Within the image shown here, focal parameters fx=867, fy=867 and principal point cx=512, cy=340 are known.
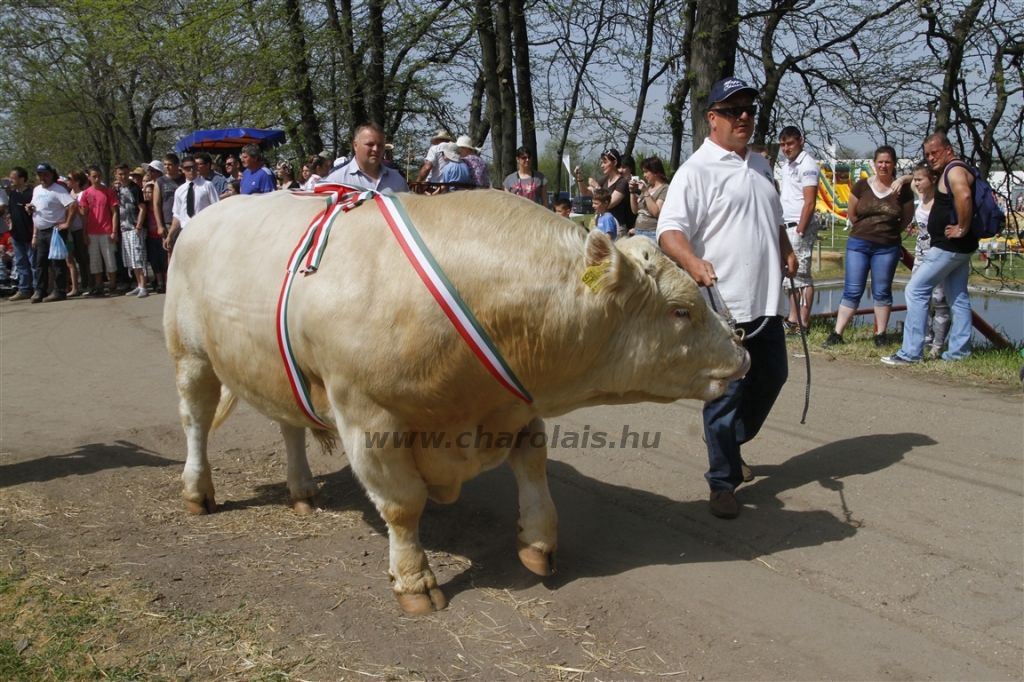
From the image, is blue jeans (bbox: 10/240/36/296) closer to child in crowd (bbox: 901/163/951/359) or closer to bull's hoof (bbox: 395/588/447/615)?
bull's hoof (bbox: 395/588/447/615)

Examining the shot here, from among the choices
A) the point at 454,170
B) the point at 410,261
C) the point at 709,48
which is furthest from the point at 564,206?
the point at 410,261

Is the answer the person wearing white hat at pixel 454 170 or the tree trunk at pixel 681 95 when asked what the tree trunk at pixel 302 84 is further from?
the person wearing white hat at pixel 454 170

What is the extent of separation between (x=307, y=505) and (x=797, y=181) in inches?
251

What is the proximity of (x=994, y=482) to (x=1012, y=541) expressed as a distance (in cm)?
78

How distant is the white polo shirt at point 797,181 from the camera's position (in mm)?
8594

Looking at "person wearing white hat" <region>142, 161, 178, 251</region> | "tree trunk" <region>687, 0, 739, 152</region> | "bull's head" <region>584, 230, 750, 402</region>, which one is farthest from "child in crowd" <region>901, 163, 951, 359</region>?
"person wearing white hat" <region>142, 161, 178, 251</region>

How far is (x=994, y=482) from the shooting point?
4.55 m

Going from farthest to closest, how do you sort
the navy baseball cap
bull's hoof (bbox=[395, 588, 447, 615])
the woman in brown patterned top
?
the woman in brown patterned top, the navy baseball cap, bull's hoof (bbox=[395, 588, 447, 615])

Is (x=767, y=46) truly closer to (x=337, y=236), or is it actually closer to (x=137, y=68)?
(x=337, y=236)

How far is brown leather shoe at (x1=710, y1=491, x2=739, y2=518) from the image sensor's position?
4285 millimetres

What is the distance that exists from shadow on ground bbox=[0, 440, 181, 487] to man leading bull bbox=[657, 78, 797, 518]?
11.4 feet

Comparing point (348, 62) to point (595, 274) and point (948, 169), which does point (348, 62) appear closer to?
point (948, 169)

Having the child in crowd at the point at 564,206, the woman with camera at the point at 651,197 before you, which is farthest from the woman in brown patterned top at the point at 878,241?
the child in crowd at the point at 564,206

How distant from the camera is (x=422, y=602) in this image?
139 inches
